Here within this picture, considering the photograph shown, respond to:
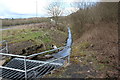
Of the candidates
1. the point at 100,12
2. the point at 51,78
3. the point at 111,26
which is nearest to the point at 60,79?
the point at 51,78

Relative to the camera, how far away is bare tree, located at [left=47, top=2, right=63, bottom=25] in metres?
20.7

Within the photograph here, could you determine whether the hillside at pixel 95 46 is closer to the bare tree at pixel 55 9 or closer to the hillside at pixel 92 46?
the hillside at pixel 92 46

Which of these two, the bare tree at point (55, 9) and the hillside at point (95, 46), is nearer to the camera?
the hillside at point (95, 46)

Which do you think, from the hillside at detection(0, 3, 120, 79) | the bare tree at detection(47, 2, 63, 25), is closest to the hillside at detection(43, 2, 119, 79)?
the hillside at detection(0, 3, 120, 79)

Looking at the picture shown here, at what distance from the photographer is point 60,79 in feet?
11.5

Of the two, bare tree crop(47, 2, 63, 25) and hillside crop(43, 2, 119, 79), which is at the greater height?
bare tree crop(47, 2, 63, 25)

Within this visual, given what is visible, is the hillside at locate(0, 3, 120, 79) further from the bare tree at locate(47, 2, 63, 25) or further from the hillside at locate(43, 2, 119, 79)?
the bare tree at locate(47, 2, 63, 25)

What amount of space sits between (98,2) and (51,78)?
10.7 m

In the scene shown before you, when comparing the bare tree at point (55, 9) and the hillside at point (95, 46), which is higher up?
the bare tree at point (55, 9)

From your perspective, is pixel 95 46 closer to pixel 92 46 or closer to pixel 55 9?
pixel 92 46

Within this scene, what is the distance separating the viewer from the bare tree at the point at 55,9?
813 inches

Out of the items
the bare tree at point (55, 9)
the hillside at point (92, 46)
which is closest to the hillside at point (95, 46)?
the hillside at point (92, 46)

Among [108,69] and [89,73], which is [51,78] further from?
[108,69]

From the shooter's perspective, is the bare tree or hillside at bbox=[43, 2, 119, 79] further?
the bare tree
